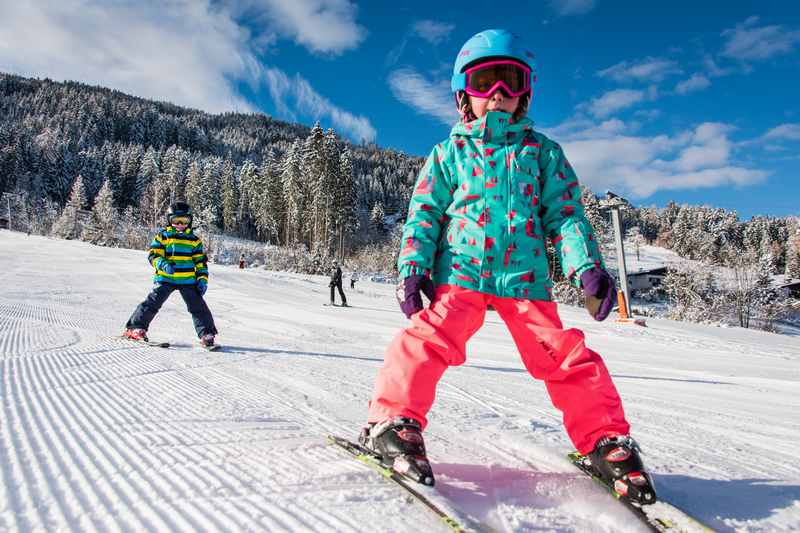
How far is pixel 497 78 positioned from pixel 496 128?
0.26 meters

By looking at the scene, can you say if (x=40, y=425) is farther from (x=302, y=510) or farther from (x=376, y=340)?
(x=376, y=340)

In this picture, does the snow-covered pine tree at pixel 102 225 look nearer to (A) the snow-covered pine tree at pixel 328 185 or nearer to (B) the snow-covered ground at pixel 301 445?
(A) the snow-covered pine tree at pixel 328 185

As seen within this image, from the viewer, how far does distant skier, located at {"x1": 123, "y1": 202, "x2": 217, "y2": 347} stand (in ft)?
16.3

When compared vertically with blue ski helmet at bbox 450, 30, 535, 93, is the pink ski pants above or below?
below

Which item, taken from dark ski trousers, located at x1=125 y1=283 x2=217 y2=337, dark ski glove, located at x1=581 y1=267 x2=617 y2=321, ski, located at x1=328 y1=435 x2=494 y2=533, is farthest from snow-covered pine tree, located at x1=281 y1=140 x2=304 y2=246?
dark ski glove, located at x1=581 y1=267 x2=617 y2=321

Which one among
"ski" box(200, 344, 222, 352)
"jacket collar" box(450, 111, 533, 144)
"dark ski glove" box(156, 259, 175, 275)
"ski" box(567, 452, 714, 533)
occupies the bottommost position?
"ski" box(200, 344, 222, 352)

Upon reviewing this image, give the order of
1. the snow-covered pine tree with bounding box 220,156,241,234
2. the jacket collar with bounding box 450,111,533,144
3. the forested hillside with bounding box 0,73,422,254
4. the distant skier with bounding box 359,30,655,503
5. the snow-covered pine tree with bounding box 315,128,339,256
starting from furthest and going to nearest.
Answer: the snow-covered pine tree with bounding box 220,156,241,234, the forested hillside with bounding box 0,73,422,254, the snow-covered pine tree with bounding box 315,128,339,256, the jacket collar with bounding box 450,111,533,144, the distant skier with bounding box 359,30,655,503

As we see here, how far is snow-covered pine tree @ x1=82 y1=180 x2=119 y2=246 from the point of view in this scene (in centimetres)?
4247

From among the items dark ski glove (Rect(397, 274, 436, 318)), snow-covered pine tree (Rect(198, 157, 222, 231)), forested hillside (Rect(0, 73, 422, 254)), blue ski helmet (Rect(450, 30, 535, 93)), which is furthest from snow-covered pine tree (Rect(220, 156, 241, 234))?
dark ski glove (Rect(397, 274, 436, 318))

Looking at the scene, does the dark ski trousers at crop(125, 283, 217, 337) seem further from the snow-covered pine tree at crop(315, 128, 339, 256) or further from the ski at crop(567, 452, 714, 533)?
the snow-covered pine tree at crop(315, 128, 339, 256)

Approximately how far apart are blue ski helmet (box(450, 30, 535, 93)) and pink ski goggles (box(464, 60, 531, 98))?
25 millimetres

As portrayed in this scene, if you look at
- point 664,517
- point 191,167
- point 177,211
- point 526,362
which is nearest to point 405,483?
point 526,362

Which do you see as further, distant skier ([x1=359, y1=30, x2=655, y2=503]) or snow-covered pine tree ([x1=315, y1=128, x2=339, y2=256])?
snow-covered pine tree ([x1=315, y1=128, x2=339, y2=256])

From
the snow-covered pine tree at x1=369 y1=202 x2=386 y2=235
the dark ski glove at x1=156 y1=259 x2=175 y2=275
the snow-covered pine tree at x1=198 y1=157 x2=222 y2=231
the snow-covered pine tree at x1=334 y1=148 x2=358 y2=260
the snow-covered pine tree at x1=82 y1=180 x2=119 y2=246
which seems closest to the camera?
the dark ski glove at x1=156 y1=259 x2=175 y2=275
